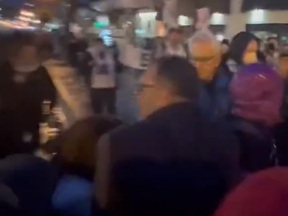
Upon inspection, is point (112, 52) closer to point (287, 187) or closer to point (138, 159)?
point (138, 159)

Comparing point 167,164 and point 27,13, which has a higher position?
point 27,13

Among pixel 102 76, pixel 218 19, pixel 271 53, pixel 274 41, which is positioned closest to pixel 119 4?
pixel 102 76

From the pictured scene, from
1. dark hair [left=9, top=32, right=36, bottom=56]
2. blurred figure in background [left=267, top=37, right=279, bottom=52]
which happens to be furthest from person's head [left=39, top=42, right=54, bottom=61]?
blurred figure in background [left=267, top=37, right=279, bottom=52]

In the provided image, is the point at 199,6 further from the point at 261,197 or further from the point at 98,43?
the point at 261,197

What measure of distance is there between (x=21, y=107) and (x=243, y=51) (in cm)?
136

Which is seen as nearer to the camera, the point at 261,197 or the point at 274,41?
the point at 261,197

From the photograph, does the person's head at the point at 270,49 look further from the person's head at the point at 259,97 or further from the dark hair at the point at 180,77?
the dark hair at the point at 180,77

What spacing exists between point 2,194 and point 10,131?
72.9 inches

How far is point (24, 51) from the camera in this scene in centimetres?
328

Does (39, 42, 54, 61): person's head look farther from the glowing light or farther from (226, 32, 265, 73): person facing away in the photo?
the glowing light

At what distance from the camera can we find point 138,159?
174cm

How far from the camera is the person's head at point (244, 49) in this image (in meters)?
3.63

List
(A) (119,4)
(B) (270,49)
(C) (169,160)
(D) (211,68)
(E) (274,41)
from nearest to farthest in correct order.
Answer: (C) (169,160), (D) (211,68), (B) (270,49), (E) (274,41), (A) (119,4)

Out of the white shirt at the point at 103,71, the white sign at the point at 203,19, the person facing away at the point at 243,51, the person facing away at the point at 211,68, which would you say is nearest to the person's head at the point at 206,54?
the person facing away at the point at 211,68
